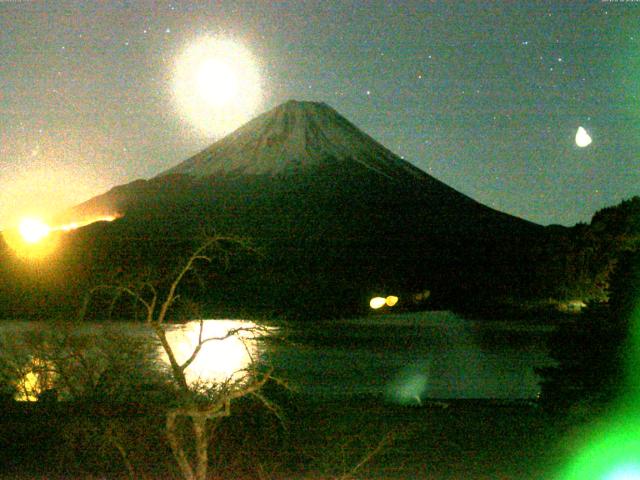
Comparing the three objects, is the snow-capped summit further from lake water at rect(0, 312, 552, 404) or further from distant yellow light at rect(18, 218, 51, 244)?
distant yellow light at rect(18, 218, 51, 244)

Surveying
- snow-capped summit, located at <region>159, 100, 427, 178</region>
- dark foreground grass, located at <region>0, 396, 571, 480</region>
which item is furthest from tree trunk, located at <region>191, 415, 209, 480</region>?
snow-capped summit, located at <region>159, 100, 427, 178</region>

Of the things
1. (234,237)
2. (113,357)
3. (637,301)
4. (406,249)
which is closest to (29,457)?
(113,357)

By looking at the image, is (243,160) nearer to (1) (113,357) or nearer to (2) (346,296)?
(2) (346,296)

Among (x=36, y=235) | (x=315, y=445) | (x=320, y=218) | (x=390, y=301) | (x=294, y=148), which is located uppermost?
(x=294, y=148)

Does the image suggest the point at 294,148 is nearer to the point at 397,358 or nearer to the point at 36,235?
the point at 397,358

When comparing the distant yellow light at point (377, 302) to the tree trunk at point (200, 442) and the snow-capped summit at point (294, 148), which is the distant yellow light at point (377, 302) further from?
the snow-capped summit at point (294, 148)

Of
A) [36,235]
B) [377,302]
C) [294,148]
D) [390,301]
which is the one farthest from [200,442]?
[294,148]

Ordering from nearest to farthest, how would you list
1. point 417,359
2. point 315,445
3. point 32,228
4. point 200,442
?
point 200,442, point 32,228, point 315,445, point 417,359

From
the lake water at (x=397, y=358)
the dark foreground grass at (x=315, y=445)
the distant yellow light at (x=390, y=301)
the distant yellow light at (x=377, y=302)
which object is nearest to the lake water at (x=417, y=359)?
the lake water at (x=397, y=358)
